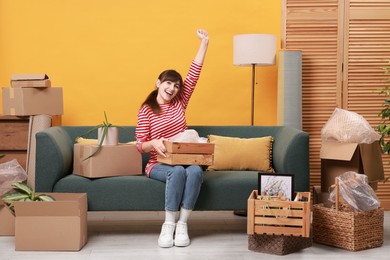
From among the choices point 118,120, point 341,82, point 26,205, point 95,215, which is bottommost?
point 95,215

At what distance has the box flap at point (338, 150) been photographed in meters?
3.73

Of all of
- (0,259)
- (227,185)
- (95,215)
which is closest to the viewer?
(0,259)

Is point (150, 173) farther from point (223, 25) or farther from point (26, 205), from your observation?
point (223, 25)

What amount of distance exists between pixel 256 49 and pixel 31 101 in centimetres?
167

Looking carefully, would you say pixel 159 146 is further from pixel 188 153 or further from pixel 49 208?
pixel 49 208

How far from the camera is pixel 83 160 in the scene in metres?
3.75

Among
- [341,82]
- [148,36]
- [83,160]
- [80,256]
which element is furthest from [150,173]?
[341,82]

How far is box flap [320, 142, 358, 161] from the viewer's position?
3.73 m

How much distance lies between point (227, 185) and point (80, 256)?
100 cm

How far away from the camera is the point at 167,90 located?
3828 millimetres

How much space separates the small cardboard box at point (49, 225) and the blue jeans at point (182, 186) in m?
0.53

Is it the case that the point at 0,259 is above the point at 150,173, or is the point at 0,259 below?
below

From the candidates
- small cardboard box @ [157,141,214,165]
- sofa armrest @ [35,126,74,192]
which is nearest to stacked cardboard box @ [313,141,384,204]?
small cardboard box @ [157,141,214,165]

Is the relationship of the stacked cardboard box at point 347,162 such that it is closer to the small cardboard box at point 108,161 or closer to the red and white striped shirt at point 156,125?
the red and white striped shirt at point 156,125
